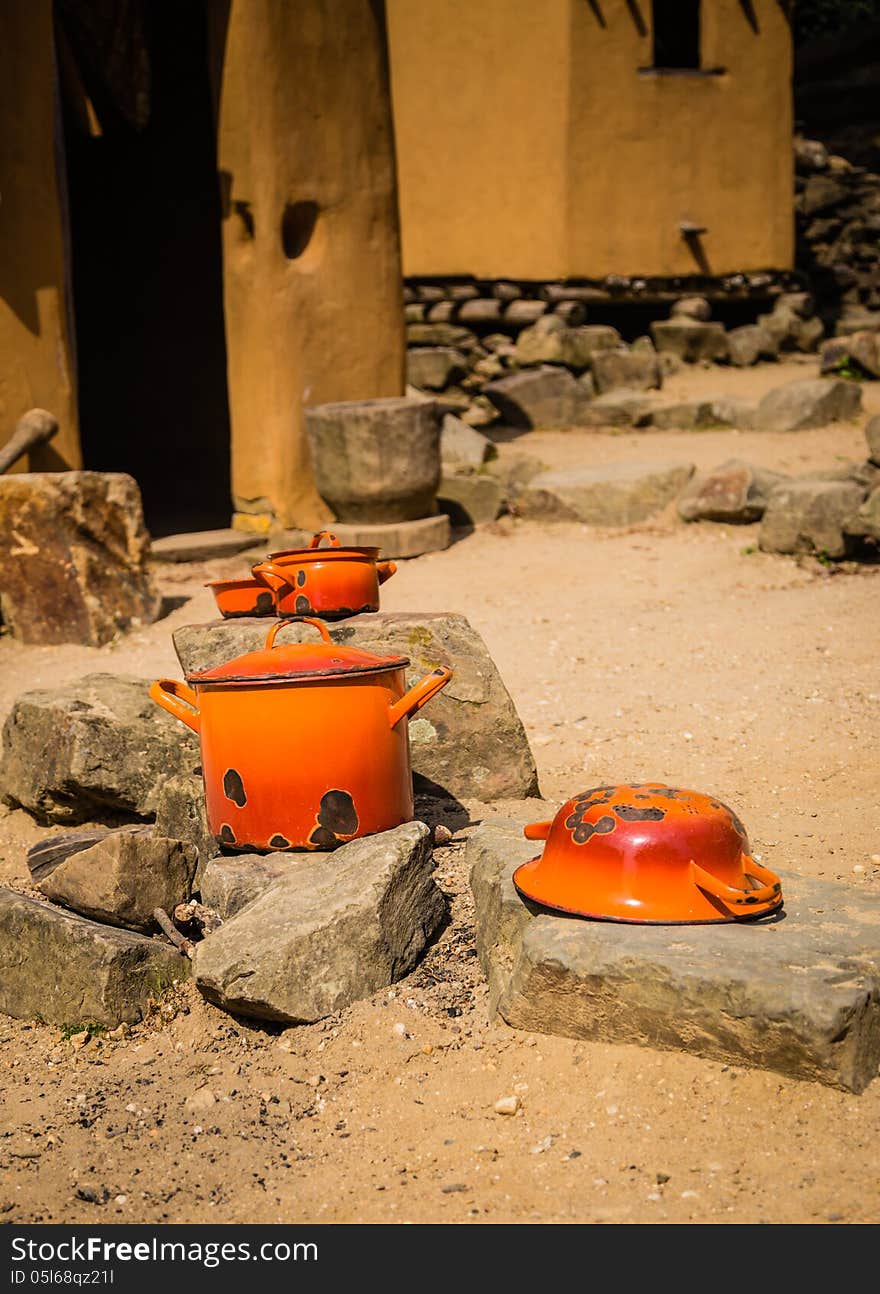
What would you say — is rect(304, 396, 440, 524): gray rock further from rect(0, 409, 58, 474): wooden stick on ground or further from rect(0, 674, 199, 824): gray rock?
rect(0, 674, 199, 824): gray rock

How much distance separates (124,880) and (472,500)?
529cm

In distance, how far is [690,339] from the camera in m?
11.8

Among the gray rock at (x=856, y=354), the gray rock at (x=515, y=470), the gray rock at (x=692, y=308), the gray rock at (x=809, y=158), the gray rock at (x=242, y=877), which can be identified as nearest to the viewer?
the gray rock at (x=242, y=877)

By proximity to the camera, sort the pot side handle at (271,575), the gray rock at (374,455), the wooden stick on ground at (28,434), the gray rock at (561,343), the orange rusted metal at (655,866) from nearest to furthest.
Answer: the orange rusted metal at (655,866)
the pot side handle at (271,575)
the wooden stick on ground at (28,434)
the gray rock at (374,455)
the gray rock at (561,343)

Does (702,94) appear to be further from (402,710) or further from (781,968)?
(781,968)

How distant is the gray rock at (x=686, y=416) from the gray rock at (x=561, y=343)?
4.66 feet

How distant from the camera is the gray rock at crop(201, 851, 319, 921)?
9.93ft

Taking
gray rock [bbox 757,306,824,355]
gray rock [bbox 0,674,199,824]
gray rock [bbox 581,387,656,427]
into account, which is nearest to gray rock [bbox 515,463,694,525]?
gray rock [bbox 581,387,656,427]

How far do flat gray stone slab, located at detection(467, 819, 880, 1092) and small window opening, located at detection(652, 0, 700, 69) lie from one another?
12495mm

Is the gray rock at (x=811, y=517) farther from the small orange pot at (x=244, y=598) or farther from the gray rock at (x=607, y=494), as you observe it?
the small orange pot at (x=244, y=598)

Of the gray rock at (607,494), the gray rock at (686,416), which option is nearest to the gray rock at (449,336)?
the gray rock at (686,416)

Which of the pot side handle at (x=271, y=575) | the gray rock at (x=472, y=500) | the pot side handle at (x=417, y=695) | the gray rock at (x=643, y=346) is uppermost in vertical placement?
the gray rock at (x=643, y=346)

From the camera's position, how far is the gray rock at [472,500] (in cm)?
816

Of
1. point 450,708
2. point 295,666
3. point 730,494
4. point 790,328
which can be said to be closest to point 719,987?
point 295,666
